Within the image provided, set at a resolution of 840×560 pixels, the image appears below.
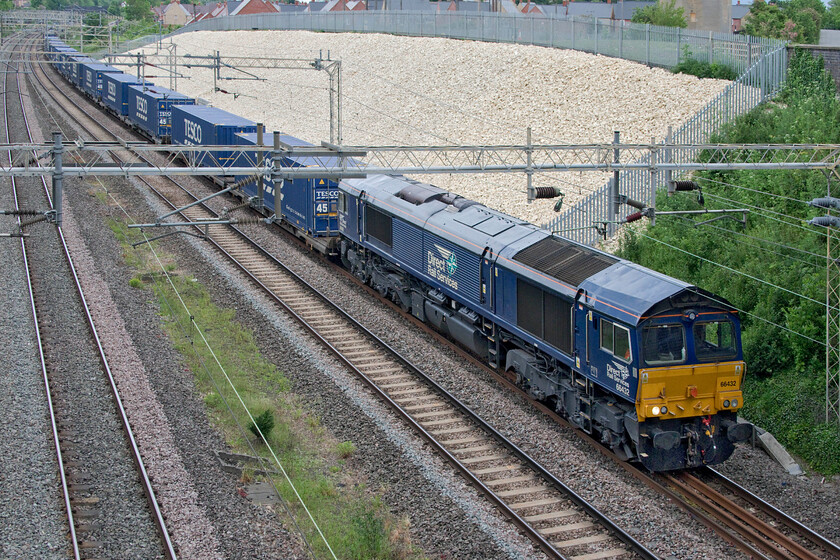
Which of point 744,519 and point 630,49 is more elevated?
point 630,49

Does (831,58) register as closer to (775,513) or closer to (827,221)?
(827,221)

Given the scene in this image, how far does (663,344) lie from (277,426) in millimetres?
7679

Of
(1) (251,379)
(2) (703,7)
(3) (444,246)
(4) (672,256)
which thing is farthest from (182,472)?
(2) (703,7)

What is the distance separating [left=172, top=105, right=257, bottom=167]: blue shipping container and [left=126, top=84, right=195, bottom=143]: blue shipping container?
1.39 metres

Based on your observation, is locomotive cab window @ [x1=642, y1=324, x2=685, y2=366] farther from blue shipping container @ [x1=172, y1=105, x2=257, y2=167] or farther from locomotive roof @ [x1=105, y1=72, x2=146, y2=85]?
locomotive roof @ [x1=105, y1=72, x2=146, y2=85]

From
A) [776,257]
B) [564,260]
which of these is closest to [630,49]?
[776,257]

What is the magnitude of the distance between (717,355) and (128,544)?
1012cm

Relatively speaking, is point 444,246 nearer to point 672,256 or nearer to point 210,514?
point 672,256

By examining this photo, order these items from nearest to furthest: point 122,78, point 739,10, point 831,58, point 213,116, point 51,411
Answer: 1. point 51,411
2. point 831,58
3. point 213,116
4. point 122,78
5. point 739,10

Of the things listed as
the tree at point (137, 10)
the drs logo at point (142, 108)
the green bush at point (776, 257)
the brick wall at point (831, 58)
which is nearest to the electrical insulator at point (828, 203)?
the green bush at point (776, 257)

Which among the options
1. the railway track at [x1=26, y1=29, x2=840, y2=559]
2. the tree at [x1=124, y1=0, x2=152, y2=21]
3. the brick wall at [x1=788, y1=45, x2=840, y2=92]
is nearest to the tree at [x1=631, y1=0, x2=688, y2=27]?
the brick wall at [x1=788, y1=45, x2=840, y2=92]

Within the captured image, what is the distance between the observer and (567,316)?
56.7 feet

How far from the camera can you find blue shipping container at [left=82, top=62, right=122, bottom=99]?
2648 inches

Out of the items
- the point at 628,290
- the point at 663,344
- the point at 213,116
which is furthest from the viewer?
the point at 213,116
